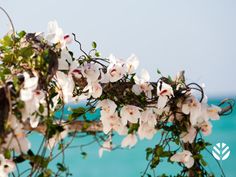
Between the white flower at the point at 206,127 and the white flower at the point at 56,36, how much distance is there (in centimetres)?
61

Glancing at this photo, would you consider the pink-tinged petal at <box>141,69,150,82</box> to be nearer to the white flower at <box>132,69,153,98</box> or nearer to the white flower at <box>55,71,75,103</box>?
the white flower at <box>132,69,153,98</box>

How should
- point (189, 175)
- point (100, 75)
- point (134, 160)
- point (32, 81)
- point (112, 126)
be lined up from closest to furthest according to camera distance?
point (32, 81) → point (100, 75) → point (112, 126) → point (189, 175) → point (134, 160)

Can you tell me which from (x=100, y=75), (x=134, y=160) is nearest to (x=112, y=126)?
(x=100, y=75)

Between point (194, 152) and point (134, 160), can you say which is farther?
point (134, 160)

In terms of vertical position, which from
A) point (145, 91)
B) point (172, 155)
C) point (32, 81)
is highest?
point (145, 91)

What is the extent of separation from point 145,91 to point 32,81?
0.60 m

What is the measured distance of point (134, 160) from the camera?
35.9 ft

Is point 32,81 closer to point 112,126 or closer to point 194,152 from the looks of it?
point 112,126

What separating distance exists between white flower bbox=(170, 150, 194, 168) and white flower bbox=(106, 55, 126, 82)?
38cm

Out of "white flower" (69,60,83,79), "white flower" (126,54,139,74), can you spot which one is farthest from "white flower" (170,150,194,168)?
"white flower" (69,60,83,79)

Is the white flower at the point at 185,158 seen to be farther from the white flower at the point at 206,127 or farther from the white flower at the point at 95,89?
the white flower at the point at 95,89

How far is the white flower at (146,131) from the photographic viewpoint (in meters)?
1.77

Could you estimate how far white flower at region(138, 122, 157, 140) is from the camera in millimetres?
1766

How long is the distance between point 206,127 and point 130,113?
0.30 meters
